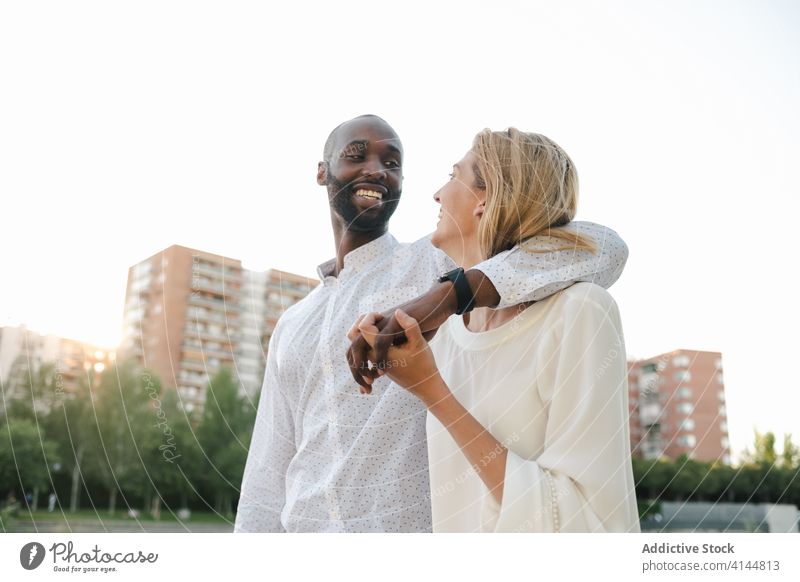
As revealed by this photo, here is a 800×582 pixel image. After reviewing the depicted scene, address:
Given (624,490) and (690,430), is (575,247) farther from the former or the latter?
(690,430)

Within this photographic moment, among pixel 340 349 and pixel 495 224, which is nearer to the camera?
pixel 495 224

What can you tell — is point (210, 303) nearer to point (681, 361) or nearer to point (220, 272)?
point (220, 272)

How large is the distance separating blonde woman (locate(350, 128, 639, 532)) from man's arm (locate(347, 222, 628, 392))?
0.01 metres

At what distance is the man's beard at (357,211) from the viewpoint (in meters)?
1.02

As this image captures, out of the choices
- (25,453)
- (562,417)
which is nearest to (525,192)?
(562,417)

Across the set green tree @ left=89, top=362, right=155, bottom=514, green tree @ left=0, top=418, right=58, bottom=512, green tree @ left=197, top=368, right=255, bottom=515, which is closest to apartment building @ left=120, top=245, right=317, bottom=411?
green tree @ left=197, top=368, right=255, bottom=515

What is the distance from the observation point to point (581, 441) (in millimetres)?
641

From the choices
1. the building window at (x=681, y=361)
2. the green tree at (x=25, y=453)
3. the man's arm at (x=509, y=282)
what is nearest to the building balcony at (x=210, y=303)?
the man's arm at (x=509, y=282)

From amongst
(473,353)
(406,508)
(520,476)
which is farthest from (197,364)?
(520,476)

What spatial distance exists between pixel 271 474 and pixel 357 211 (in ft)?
1.33

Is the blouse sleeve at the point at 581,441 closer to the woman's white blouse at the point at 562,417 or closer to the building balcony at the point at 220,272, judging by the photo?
the woman's white blouse at the point at 562,417

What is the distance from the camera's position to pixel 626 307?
4.30 ft
